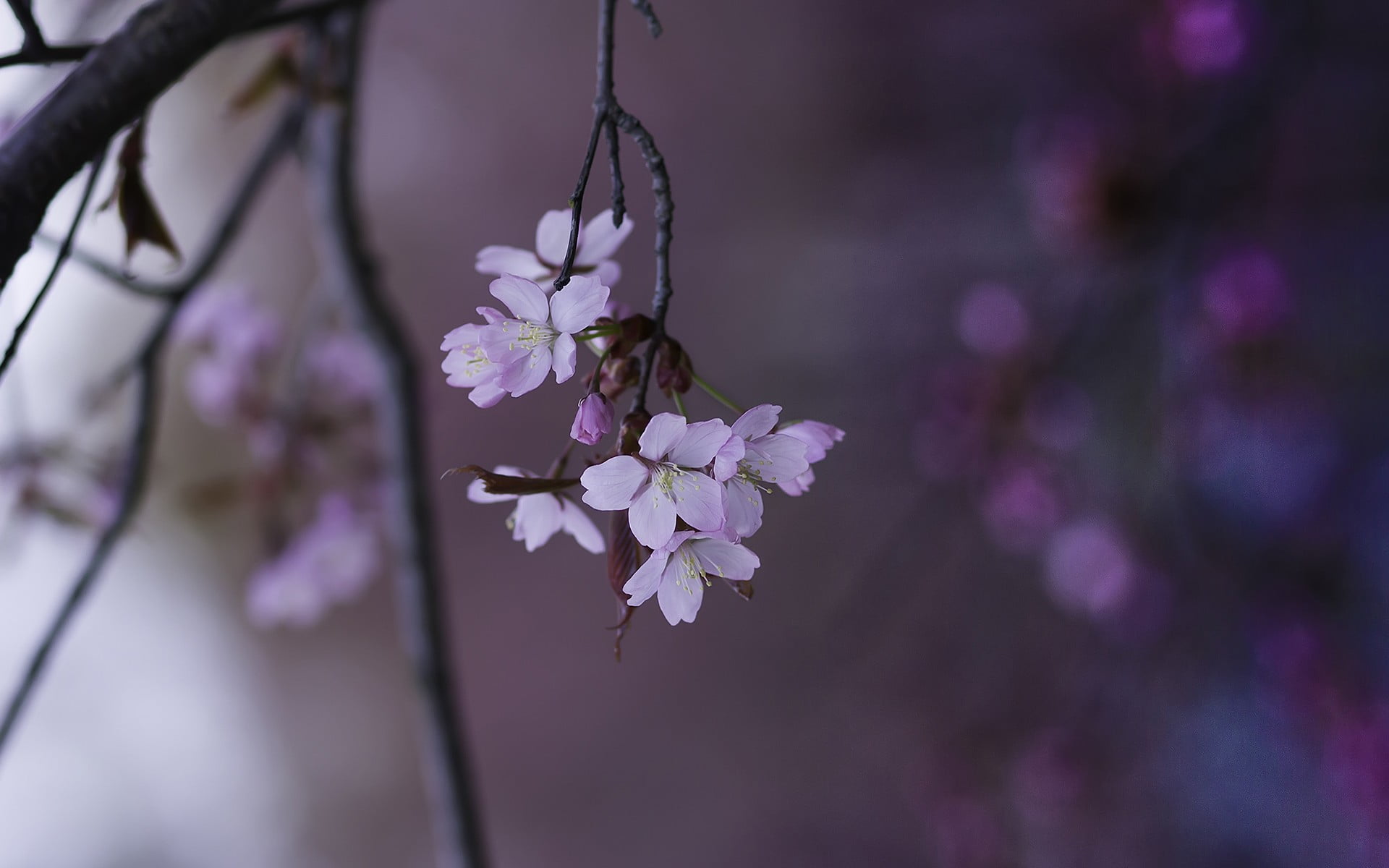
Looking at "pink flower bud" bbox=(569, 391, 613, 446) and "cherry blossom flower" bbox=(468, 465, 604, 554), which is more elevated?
"pink flower bud" bbox=(569, 391, 613, 446)

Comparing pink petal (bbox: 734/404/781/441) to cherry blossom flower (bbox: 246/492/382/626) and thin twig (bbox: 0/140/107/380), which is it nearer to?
thin twig (bbox: 0/140/107/380)

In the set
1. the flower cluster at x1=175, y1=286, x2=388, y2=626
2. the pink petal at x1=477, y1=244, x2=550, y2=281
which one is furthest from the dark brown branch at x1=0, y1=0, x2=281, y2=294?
the flower cluster at x1=175, y1=286, x2=388, y2=626

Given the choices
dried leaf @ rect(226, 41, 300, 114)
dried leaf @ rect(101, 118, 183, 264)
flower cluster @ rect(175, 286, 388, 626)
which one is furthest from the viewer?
flower cluster @ rect(175, 286, 388, 626)

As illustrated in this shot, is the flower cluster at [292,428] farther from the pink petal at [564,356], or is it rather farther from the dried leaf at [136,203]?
the pink petal at [564,356]

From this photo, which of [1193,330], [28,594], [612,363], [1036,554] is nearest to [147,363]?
[612,363]

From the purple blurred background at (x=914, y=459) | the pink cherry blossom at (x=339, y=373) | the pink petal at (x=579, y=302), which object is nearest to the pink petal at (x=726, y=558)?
the pink petal at (x=579, y=302)

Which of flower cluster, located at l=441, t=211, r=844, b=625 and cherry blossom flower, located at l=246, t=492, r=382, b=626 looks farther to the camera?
cherry blossom flower, located at l=246, t=492, r=382, b=626

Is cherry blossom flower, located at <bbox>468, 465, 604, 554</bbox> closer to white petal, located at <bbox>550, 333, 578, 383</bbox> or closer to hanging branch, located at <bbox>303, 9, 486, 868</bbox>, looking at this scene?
white petal, located at <bbox>550, 333, 578, 383</bbox>

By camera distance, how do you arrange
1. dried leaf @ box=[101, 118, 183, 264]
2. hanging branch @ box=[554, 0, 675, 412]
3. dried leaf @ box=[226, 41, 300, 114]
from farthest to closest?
dried leaf @ box=[226, 41, 300, 114] < dried leaf @ box=[101, 118, 183, 264] < hanging branch @ box=[554, 0, 675, 412]
